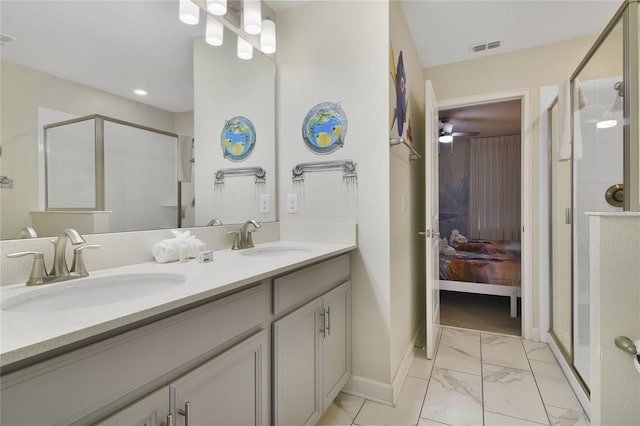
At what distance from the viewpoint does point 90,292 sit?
0.99m

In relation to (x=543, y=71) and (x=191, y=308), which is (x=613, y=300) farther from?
(x=543, y=71)

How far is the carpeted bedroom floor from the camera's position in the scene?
298 centimetres

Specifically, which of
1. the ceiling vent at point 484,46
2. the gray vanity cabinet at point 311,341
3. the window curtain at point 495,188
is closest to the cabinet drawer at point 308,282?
the gray vanity cabinet at point 311,341

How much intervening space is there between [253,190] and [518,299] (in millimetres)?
3260

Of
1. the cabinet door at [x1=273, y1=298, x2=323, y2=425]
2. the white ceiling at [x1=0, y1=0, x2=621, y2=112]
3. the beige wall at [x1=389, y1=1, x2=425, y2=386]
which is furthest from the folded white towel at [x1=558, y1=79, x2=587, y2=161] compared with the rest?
the cabinet door at [x1=273, y1=298, x2=323, y2=425]

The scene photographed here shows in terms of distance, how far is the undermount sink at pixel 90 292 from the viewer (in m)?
0.85

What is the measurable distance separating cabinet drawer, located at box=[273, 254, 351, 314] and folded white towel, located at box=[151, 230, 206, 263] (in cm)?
43

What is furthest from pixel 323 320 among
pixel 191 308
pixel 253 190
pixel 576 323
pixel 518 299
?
pixel 518 299

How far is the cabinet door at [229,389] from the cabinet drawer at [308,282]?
0.16 metres

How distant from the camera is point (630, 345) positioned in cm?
104

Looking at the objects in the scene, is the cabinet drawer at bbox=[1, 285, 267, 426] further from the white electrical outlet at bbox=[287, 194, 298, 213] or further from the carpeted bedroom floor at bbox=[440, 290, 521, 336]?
the carpeted bedroom floor at bbox=[440, 290, 521, 336]

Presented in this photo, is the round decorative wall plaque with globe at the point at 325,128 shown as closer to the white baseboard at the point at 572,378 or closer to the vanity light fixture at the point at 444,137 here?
the white baseboard at the point at 572,378

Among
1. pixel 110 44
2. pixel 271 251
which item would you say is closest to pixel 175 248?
pixel 271 251

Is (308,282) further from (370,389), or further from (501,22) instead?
(501,22)
